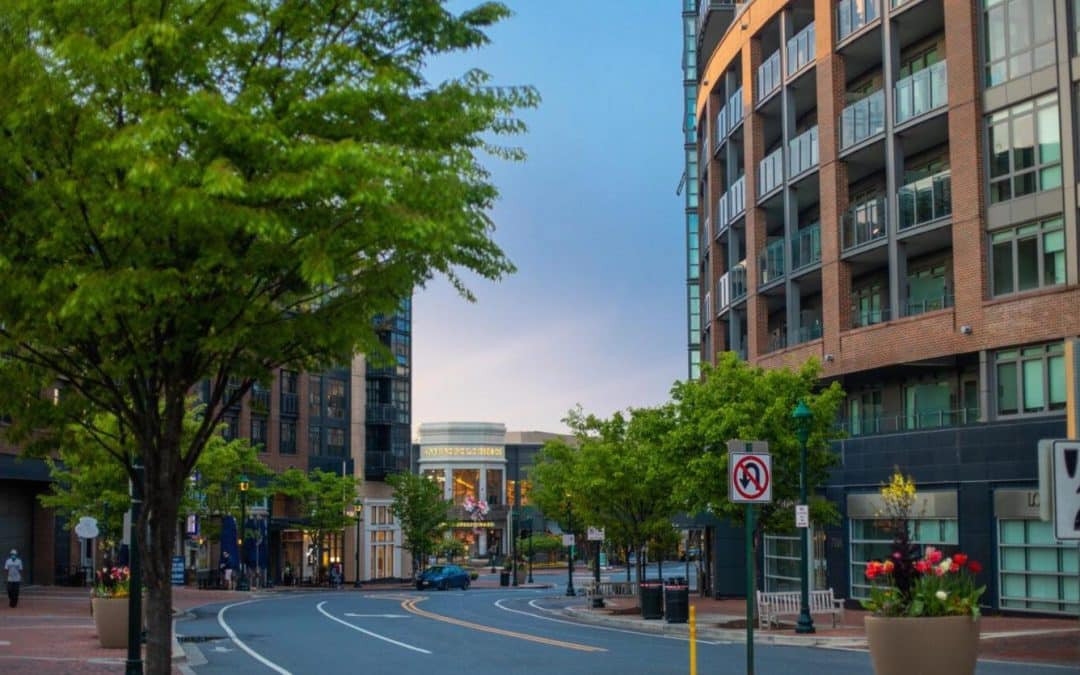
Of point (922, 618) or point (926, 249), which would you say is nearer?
point (922, 618)

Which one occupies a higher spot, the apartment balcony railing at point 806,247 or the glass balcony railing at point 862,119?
the glass balcony railing at point 862,119

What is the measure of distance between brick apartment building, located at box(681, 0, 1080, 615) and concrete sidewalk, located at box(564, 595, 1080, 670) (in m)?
2.48

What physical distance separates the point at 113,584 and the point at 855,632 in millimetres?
16276

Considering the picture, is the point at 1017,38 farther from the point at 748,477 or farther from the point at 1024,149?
the point at 748,477

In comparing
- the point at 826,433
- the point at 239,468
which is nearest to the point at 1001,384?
the point at 826,433

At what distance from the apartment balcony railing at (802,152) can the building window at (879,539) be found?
449 inches

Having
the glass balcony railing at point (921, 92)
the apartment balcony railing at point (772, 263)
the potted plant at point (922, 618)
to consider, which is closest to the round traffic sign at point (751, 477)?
the potted plant at point (922, 618)

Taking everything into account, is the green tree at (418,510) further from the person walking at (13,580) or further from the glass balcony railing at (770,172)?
the glass balcony railing at (770,172)

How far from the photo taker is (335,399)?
9025 centimetres

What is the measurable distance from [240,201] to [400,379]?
282ft

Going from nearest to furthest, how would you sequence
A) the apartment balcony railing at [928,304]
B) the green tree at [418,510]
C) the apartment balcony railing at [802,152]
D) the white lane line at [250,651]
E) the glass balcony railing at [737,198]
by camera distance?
1. the white lane line at [250,651]
2. the apartment balcony railing at [928,304]
3. the apartment balcony railing at [802,152]
4. the glass balcony railing at [737,198]
5. the green tree at [418,510]

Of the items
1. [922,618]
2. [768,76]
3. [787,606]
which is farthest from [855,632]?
[768,76]

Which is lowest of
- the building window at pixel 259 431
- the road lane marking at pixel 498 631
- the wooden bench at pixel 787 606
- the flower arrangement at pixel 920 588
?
the road lane marking at pixel 498 631

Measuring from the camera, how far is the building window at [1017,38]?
1348 inches
